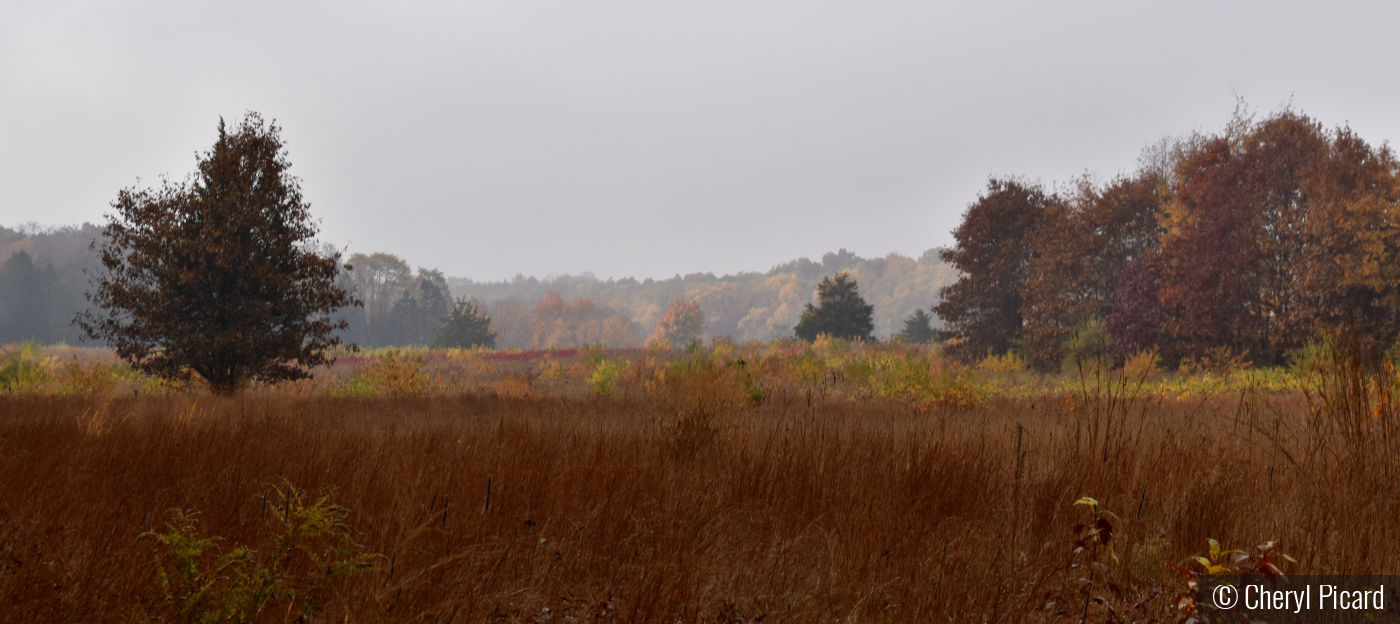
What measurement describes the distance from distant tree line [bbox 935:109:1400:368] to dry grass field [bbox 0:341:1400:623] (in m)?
13.5

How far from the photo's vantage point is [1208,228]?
60.5 feet

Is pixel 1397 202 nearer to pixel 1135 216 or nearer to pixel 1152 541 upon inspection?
pixel 1135 216

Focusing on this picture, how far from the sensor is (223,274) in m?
10.6

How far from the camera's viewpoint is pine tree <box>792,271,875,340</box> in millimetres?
35500

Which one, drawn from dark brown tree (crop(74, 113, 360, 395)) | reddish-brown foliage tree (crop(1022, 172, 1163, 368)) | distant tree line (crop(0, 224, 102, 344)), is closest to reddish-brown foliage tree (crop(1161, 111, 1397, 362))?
reddish-brown foliage tree (crop(1022, 172, 1163, 368))

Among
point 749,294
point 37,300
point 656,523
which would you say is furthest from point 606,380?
point 749,294

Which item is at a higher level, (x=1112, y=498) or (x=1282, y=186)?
(x=1282, y=186)

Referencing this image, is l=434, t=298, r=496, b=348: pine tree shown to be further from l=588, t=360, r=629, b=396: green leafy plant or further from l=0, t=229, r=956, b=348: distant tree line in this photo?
l=588, t=360, r=629, b=396: green leafy plant

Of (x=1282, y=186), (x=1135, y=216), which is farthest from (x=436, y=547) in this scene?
(x=1135, y=216)

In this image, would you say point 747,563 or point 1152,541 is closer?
point 747,563

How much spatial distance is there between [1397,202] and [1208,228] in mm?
3688

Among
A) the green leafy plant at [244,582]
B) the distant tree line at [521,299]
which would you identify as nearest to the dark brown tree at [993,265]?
the distant tree line at [521,299]

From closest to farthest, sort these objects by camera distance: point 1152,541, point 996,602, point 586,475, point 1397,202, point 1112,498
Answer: point 996,602 < point 1152,541 < point 1112,498 < point 586,475 < point 1397,202

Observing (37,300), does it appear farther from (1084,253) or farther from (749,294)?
(749,294)
